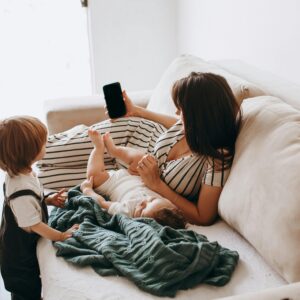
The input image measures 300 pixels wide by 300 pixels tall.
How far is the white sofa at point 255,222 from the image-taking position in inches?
45.4

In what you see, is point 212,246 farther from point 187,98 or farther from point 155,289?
point 187,98

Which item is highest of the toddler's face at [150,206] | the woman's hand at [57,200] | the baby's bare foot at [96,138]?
the baby's bare foot at [96,138]

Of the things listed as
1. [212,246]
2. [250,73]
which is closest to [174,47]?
[250,73]

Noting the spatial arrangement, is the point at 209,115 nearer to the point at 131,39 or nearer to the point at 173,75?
the point at 173,75

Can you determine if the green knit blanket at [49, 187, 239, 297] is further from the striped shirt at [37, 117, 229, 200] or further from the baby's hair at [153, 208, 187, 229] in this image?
the striped shirt at [37, 117, 229, 200]

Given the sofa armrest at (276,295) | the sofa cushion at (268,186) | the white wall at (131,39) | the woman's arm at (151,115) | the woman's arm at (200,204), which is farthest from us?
the white wall at (131,39)

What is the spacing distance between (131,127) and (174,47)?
1788mm

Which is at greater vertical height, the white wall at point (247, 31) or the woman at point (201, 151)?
the white wall at point (247, 31)

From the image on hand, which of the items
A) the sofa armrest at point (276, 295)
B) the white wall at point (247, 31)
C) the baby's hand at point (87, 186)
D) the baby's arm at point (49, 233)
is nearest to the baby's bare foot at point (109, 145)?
the baby's hand at point (87, 186)

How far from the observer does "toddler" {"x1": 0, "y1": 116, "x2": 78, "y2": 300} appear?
1.38m

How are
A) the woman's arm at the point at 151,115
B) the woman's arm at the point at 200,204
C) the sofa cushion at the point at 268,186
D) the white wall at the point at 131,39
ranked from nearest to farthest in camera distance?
the sofa cushion at the point at 268,186 < the woman's arm at the point at 200,204 < the woman's arm at the point at 151,115 < the white wall at the point at 131,39

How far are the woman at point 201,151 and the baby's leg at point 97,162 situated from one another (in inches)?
6.7

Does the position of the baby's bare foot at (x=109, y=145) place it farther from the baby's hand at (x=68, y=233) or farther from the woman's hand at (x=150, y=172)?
the baby's hand at (x=68, y=233)

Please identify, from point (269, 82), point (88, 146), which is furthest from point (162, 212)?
point (269, 82)
